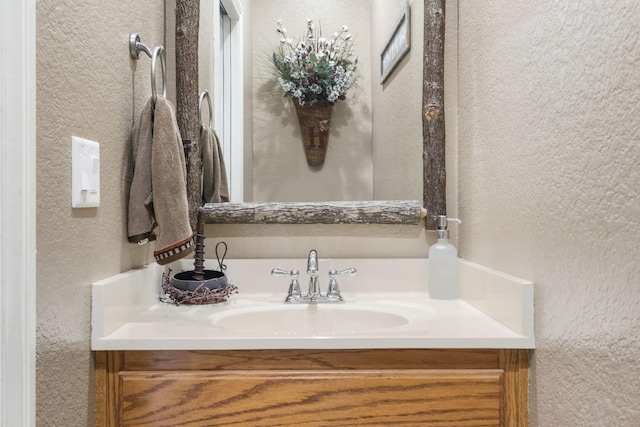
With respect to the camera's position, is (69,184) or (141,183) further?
(141,183)

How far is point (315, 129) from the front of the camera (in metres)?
1.51

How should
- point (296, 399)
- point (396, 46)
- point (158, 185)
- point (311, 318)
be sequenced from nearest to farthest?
1. point (296, 399)
2. point (158, 185)
3. point (311, 318)
4. point (396, 46)

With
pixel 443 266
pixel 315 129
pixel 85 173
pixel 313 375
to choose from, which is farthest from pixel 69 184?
pixel 443 266

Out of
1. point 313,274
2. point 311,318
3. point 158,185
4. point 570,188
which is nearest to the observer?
point 570,188

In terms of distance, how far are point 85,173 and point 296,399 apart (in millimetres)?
571

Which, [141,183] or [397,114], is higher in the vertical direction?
[397,114]

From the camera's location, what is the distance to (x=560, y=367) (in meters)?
0.89

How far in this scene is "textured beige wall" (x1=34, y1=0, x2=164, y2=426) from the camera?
81cm

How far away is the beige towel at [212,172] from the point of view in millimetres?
1479

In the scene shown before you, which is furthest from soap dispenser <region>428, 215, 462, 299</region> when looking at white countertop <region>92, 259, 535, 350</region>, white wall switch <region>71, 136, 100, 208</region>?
white wall switch <region>71, 136, 100, 208</region>

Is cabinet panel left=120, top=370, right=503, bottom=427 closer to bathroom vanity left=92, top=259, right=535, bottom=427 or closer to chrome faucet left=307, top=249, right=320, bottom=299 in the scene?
bathroom vanity left=92, top=259, right=535, bottom=427

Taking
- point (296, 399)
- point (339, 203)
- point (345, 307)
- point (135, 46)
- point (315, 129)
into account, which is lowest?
point (296, 399)

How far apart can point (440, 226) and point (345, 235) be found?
27 cm

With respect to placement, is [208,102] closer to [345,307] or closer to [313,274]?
[313,274]
